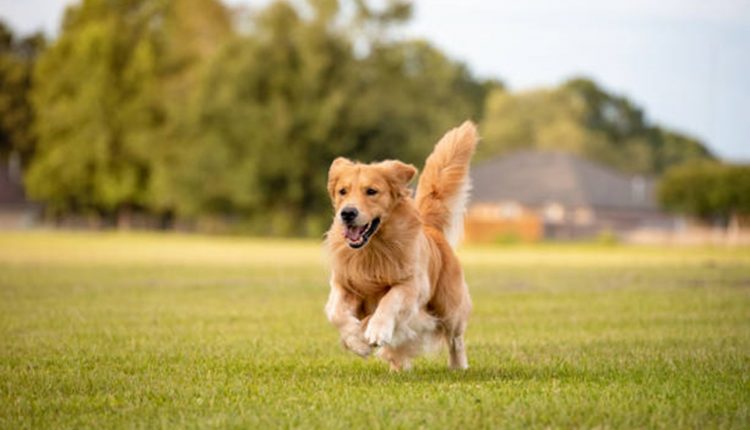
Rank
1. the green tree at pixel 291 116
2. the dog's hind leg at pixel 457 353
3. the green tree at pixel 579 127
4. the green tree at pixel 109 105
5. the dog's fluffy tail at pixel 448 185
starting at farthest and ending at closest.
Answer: the green tree at pixel 579 127, the green tree at pixel 109 105, the green tree at pixel 291 116, the dog's fluffy tail at pixel 448 185, the dog's hind leg at pixel 457 353

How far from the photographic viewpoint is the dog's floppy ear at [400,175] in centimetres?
896

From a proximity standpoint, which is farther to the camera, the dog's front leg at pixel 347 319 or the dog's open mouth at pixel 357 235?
the dog's open mouth at pixel 357 235

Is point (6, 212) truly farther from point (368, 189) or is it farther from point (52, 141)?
point (368, 189)

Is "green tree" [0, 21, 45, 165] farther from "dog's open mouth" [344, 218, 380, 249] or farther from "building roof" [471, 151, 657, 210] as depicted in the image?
"dog's open mouth" [344, 218, 380, 249]

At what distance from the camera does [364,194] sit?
8719 mm

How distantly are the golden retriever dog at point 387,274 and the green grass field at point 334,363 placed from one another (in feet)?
1.07

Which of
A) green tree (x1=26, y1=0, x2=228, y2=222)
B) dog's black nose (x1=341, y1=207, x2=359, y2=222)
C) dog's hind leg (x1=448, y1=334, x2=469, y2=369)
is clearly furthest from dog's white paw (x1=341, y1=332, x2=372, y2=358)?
green tree (x1=26, y1=0, x2=228, y2=222)

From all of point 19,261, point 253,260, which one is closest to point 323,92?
point 253,260

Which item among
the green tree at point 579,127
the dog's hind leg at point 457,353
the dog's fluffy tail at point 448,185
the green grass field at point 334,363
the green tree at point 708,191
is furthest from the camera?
the green tree at point 579,127

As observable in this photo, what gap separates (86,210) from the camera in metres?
81.2

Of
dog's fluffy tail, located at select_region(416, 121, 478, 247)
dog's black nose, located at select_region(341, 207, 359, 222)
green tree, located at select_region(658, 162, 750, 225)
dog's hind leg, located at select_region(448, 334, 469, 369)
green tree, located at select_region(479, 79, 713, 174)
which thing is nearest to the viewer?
dog's black nose, located at select_region(341, 207, 359, 222)

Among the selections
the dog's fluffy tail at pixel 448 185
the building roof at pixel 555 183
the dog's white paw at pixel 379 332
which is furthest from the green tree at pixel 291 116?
the dog's white paw at pixel 379 332

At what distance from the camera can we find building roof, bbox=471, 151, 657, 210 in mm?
78875

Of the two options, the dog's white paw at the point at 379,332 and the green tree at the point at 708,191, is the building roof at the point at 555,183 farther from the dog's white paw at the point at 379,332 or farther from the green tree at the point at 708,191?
the dog's white paw at the point at 379,332
